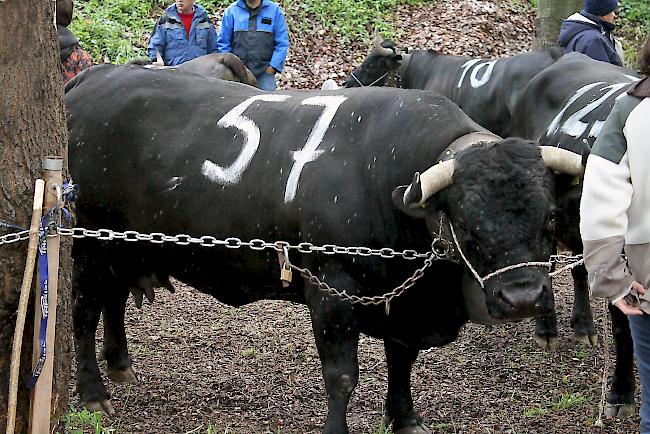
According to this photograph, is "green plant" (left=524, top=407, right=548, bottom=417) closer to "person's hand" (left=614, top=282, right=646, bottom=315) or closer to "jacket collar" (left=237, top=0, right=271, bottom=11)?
"person's hand" (left=614, top=282, right=646, bottom=315)


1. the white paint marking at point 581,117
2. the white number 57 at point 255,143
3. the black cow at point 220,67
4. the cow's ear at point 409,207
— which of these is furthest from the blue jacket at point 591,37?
the cow's ear at point 409,207

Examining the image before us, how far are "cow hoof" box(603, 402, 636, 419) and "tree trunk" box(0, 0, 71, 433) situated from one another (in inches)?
136

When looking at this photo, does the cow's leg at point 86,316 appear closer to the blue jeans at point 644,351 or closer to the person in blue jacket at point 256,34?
the blue jeans at point 644,351

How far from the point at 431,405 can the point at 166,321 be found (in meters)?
2.66

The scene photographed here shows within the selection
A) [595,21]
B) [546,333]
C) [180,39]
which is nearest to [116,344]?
[546,333]

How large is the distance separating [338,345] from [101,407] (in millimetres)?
1686

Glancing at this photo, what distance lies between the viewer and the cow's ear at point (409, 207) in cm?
450

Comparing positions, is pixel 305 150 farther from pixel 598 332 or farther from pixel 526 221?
pixel 598 332

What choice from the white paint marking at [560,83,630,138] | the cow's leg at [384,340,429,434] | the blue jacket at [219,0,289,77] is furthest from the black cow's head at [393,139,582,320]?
the blue jacket at [219,0,289,77]

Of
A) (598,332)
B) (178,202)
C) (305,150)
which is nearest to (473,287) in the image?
(305,150)

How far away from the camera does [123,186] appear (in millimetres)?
5680

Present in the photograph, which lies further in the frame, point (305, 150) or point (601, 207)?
point (305, 150)

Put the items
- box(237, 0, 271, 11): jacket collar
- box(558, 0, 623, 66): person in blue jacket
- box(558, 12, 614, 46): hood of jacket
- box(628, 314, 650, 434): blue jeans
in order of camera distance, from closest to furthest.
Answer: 1. box(628, 314, 650, 434): blue jeans
2. box(558, 0, 623, 66): person in blue jacket
3. box(558, 12, 614, 46): hood of jacket
4. box(237, 0, 271, 11): jacket collar

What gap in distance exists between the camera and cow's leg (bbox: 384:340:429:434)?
17.5 feet
